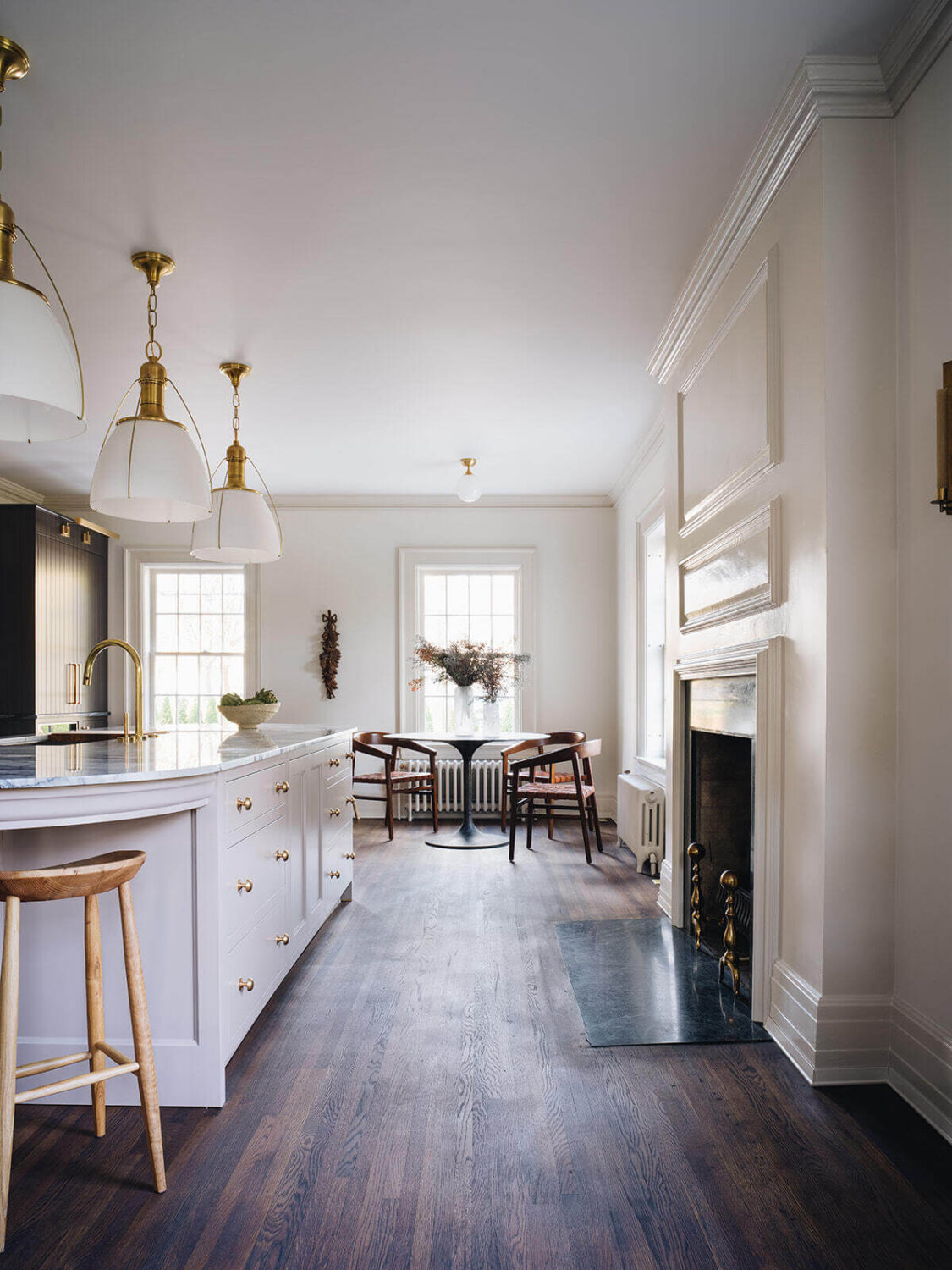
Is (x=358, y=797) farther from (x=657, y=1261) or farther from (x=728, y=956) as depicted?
(x=657, y=1261)

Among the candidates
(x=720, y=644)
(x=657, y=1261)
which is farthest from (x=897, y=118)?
(x=657, y=1261)

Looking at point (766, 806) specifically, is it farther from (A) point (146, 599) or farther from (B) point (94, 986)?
(A) point (146, 599)

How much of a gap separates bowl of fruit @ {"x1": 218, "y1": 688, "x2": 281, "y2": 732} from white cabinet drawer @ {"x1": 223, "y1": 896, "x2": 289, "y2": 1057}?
3.09ft

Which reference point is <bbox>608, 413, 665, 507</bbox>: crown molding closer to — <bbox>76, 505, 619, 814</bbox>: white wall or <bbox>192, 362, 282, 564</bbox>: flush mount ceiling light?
<bbox>76, 505, 619, 814</bbox>: white wall

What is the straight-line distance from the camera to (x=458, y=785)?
7.27m

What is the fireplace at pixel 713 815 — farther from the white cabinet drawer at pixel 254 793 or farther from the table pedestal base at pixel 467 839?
the table pedestal base at pixel 467 839

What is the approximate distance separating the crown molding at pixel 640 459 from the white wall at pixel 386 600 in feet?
1.42

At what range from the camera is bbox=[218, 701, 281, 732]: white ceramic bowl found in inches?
145

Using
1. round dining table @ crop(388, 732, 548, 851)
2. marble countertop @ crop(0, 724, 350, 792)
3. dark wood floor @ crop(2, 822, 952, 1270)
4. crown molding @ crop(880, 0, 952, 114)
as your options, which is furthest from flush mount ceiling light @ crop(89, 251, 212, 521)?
round dining table @ crop(388, 732, 548, 851)

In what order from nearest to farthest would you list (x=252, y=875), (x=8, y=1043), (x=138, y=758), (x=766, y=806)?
1. (x=8, y=1043)
2. (x=138, y=758)
3. (x=252, y=875)
4. (x=766, y=806)

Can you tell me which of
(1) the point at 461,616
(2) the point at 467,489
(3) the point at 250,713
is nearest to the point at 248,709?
(3) the point at 250,713

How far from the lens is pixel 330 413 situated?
5.14m

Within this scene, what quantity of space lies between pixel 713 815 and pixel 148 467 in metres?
2.74

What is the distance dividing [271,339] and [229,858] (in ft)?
8.59
